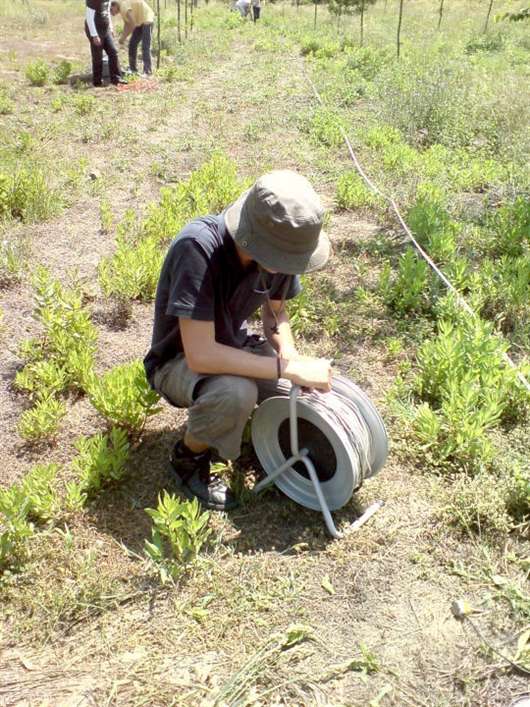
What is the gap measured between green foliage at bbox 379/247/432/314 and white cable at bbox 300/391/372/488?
5.61 feet

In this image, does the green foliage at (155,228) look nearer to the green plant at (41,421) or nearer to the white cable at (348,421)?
the green plant at (41,421)

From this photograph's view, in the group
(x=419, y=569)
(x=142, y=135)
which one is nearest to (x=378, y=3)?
(x=142, y=135)

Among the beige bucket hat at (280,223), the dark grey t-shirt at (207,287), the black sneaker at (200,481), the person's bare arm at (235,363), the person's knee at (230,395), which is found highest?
the beige bucket hat at (280,223)

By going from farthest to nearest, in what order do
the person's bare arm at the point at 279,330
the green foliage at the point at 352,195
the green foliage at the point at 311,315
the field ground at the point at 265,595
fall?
1. the green foliage at the point at 352,195
2. the green foliage at the point at 311,315
3. the person's bare arm at the point at 279,330
4. the field ground at the point at 265,595

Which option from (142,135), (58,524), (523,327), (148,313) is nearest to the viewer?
(58,524)

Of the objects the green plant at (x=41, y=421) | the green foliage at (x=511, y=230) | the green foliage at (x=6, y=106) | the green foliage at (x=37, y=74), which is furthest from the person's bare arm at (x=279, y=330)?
the green foliage at (x=37, y=74)

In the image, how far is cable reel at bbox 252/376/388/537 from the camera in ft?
8.97

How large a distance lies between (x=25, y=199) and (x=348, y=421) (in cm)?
442

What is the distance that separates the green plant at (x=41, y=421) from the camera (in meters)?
3.25

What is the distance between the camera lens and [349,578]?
2629mm

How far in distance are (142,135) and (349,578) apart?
7.47 m

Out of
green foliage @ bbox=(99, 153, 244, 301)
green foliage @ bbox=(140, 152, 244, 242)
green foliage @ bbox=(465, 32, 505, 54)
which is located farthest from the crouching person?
green foliage @ bbox=(465, 32, 505, 54)

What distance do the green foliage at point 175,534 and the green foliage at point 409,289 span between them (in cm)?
235

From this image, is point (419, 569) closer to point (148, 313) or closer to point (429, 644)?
point (429, 644)
